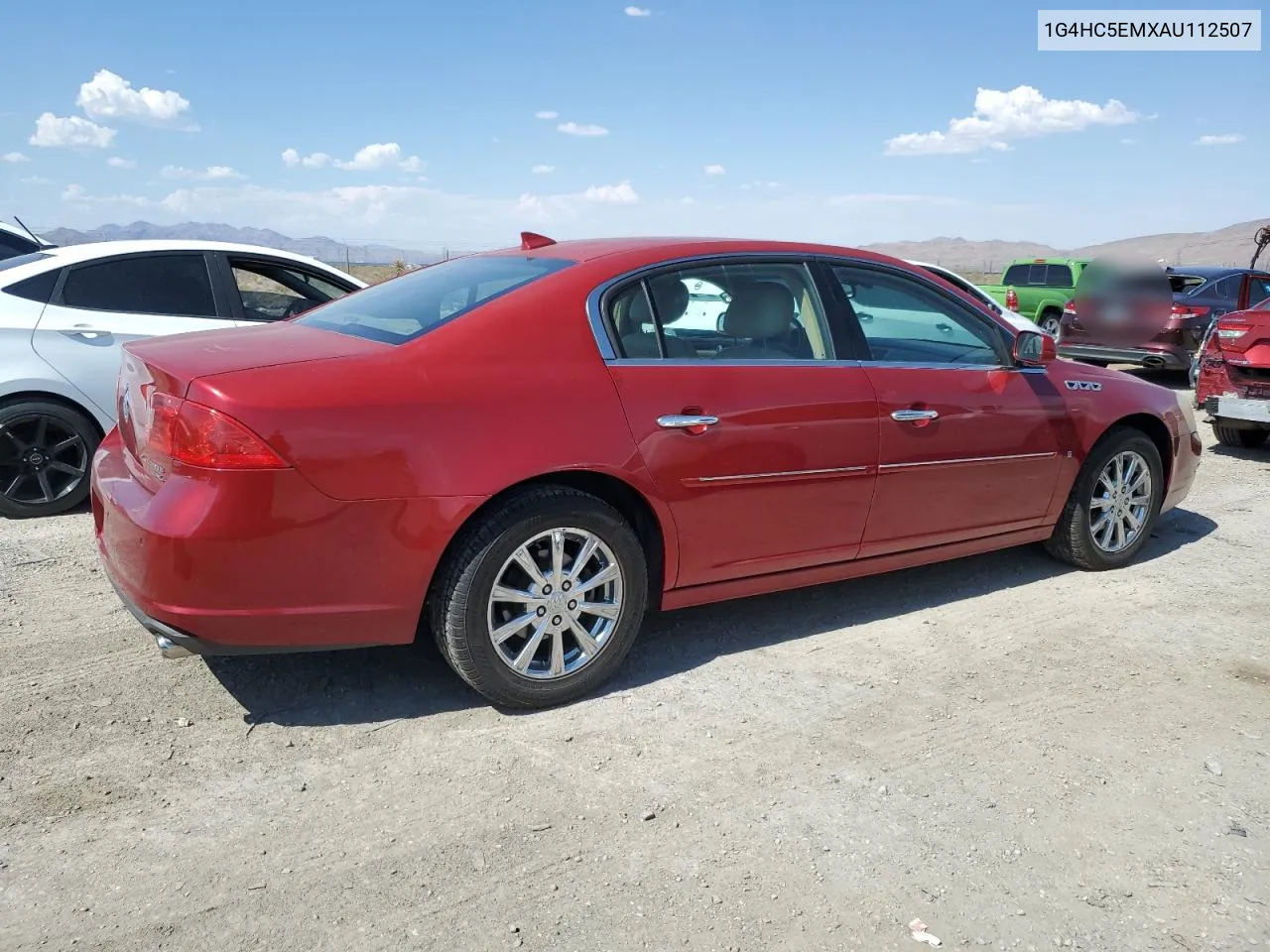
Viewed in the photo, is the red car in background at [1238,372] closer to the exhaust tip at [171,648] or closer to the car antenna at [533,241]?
the car antenna at [533,241]

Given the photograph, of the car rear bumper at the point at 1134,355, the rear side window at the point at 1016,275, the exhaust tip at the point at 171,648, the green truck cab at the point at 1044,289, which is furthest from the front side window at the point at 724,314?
the rear side window at the point at 1016,275

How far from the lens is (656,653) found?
4.01 meters

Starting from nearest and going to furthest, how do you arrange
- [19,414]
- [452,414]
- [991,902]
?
1. [991,902]
2. [452,414]
3. [19,414]

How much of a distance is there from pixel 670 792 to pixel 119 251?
5075mm

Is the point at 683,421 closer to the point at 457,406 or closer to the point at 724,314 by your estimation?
the point at 724,314

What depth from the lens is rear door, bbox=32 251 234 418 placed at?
572cm

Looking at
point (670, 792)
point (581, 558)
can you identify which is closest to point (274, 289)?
point (581, 558)

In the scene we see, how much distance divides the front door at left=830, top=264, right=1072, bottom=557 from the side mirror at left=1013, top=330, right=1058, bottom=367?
7 cm

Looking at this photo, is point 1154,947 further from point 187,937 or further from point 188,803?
point 188,803

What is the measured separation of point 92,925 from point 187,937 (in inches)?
9.1

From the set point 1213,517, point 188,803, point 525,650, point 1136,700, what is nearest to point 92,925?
A: point 188,803

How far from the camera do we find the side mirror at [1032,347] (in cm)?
456

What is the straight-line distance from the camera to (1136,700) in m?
3.71

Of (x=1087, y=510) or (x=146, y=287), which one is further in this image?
(x=146, y=287)
